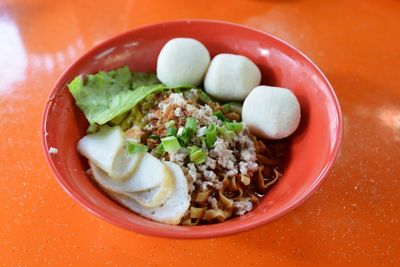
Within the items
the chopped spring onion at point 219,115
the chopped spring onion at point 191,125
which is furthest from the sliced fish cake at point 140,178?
the chopped spring onion at point 219,115

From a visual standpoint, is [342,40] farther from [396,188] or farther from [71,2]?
[71,2]

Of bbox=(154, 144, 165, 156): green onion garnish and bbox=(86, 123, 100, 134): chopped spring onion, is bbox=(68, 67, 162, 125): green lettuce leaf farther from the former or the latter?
bbox=(154, 144, 165, 156): green onion garnish

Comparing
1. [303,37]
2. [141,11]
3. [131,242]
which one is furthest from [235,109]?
[141,11]


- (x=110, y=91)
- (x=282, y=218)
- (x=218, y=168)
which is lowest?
(x=282, y=218)

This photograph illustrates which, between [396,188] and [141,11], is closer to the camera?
[396,188]

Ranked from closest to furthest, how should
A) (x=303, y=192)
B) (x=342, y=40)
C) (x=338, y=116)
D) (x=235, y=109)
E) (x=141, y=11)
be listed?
1. (x=303, y=192)
2. (x=338, y=116)
3. (x=235, y=109)
4. (x=342, y=40)
5. (x=141, y=11)

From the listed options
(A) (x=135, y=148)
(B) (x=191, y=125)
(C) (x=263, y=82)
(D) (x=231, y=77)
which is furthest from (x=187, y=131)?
(C) (x=263, y=82)

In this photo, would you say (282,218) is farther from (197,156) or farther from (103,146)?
(103,146)
